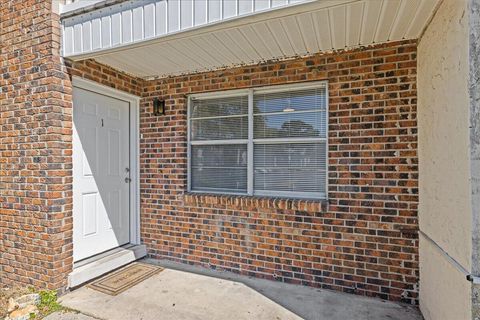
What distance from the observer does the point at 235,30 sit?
2.53 metres

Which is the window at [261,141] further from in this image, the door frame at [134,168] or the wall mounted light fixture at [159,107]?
the door frame at [134,168]

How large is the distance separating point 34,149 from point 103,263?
1579 mm

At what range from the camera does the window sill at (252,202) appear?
3160 millimetres

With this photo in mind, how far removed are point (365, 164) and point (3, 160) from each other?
4197mm

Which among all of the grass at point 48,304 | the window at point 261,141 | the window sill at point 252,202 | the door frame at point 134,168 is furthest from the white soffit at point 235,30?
the grass at point 48,304

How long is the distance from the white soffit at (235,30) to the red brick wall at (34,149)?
37 centimetres

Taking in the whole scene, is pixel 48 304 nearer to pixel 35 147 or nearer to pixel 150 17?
pixel 35 147

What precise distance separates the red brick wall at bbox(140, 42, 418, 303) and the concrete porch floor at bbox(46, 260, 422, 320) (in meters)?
0.19

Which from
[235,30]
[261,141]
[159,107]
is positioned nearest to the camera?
[235,30]

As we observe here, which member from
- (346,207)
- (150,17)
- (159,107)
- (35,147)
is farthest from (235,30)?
(35,147)

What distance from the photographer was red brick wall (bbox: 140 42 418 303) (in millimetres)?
2871

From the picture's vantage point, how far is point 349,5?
2148 millimetres

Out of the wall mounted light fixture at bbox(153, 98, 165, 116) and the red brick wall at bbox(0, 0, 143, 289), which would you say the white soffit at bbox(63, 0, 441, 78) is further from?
the wall mounted light fixture at bbox(153, 98, 165, 116)

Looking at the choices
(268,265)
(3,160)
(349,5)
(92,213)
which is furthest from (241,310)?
(3,160)
